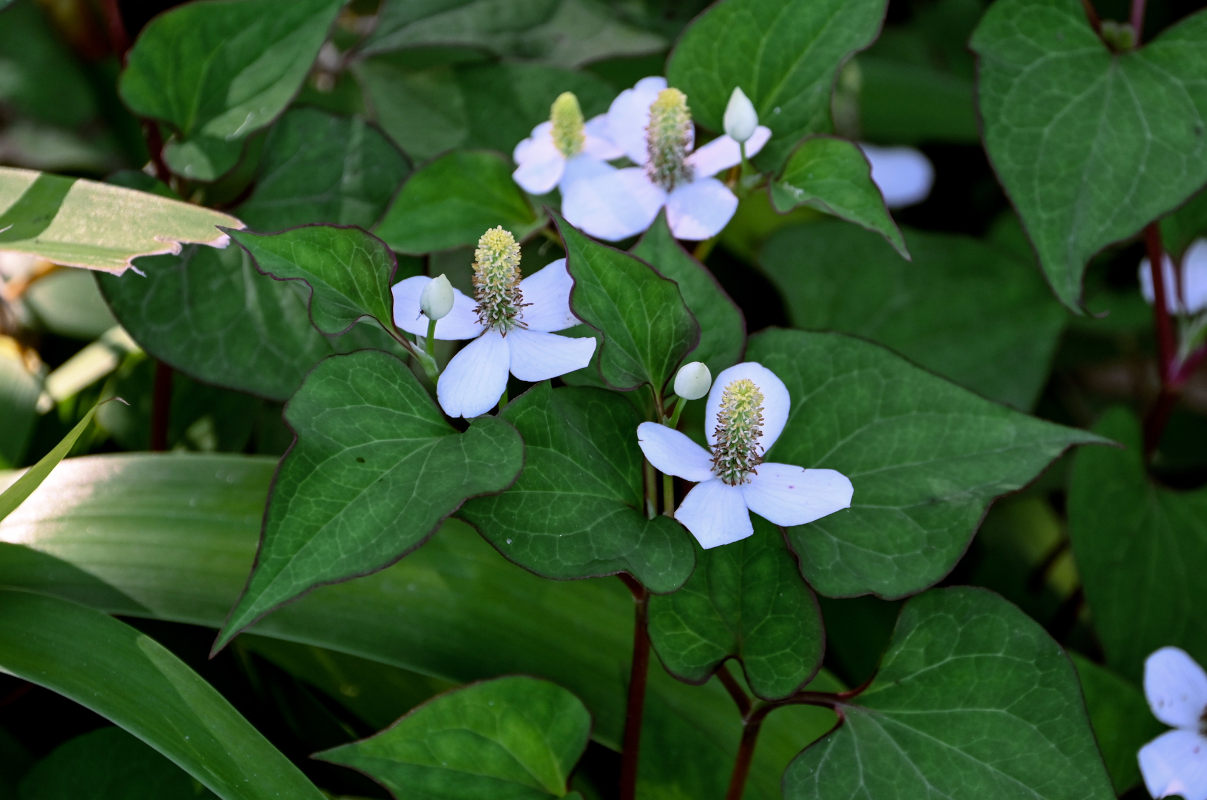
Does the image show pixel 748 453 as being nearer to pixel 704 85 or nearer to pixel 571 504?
pixel 571 504

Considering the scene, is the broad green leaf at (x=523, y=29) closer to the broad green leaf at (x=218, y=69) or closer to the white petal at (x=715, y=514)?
the broad green leaf at (x=218, y=69)

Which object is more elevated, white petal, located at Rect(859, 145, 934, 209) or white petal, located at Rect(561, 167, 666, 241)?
white petal, located at Rect(561, 167, 666, 241)

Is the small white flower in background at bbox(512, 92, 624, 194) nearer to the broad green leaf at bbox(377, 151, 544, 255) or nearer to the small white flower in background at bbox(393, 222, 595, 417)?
the broad green leaf at bbox(377, 151, 544, 255)

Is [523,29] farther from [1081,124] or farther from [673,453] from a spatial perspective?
[673,453]

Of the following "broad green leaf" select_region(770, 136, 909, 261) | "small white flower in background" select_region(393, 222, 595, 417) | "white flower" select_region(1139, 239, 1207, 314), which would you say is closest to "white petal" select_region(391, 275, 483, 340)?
"small white flower in background" select_region(393, 222, 595, 417)

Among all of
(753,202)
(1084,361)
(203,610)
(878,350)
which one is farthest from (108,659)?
(1084,361)

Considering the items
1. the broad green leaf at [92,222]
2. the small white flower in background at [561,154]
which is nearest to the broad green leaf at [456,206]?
the small white flower in background at [561,154]

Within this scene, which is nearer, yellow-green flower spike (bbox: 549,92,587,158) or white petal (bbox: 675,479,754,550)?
white petal (bbox: 675,479,754,550)

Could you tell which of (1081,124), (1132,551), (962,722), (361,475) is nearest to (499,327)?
(361,475)
